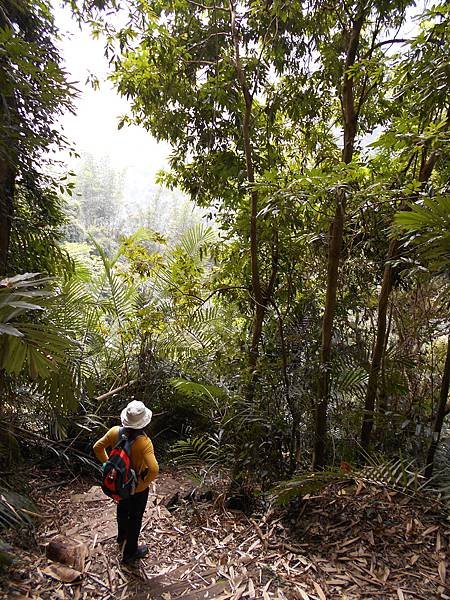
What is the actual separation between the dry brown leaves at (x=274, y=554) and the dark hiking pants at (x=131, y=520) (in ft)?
0.36

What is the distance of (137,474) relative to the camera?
278 cm

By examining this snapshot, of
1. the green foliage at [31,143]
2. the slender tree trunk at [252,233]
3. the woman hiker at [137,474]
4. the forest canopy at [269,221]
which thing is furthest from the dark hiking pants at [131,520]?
the green foliage at [31,143]

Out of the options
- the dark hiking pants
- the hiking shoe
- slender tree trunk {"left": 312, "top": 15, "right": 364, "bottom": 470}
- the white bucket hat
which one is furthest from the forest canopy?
Result: the hiking shoe

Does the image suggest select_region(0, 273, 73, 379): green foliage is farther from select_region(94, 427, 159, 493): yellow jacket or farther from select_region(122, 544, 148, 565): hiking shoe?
select_region(122, 544, 148, 565): hiking shoe

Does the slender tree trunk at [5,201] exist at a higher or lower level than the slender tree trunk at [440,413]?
higher

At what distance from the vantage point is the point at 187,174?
14.1 ft

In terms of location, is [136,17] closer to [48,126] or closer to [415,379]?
[48,126]

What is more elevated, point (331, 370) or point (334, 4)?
point (334, 4)

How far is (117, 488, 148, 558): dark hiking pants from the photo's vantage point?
2762mm

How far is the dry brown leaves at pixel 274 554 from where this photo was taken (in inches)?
87.0

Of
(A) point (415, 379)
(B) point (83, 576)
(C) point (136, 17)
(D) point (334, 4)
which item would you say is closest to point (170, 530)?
(B) point (83, 576)

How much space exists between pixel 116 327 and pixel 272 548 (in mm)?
3635

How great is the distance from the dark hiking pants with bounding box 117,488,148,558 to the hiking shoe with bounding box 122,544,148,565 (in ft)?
0.04

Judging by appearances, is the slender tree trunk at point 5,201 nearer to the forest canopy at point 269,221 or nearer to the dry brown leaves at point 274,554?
the forest canopy at point 269,221
